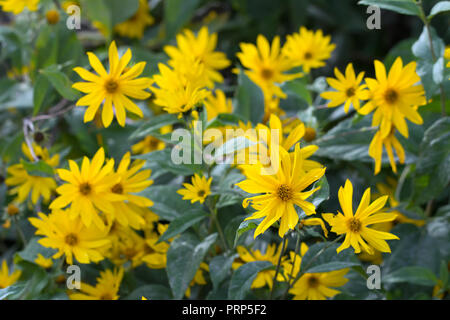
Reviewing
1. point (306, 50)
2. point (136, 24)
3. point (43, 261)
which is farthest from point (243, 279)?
point (136, 24)

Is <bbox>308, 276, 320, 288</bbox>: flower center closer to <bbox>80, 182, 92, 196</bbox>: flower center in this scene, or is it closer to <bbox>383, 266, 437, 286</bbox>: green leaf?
<bbox>383, 266, 437, 286</bbox>: green leaf

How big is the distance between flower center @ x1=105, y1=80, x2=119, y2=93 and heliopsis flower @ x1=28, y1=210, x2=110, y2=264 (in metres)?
0.20

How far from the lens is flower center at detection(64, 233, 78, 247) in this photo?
2.73 ft

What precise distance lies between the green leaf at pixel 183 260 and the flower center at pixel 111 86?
261 millimetres

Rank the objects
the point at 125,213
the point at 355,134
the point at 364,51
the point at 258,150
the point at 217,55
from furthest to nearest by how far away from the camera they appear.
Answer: the point at 364,51
the point at 217,55
the point at 355,134
the point at 125,213
the point at 258,150

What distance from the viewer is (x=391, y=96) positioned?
33.4 inches

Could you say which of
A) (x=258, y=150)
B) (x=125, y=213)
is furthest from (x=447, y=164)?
(x=125, y=213)

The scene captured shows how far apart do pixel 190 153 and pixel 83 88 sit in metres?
0.18

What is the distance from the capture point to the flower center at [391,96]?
844 mm

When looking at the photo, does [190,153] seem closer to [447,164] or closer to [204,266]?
[204,266]

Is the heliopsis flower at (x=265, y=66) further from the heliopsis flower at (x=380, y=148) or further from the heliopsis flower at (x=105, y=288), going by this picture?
the heliopsis flower at (x=105, y=288)

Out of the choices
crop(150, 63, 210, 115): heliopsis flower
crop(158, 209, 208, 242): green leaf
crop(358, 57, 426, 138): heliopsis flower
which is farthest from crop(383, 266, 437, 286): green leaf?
crop(150, 63, 210, 115): heliopsis flower

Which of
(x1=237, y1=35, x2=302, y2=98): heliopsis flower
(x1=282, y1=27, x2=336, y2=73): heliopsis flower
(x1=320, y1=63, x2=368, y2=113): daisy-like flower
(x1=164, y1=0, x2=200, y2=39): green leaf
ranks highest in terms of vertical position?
(x1=164, y1=0, x2=200, y2=39): green leaf
